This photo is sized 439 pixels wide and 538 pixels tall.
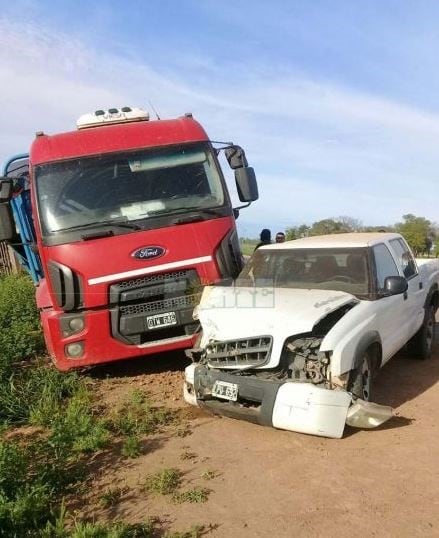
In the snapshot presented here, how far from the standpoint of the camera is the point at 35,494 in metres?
3.43

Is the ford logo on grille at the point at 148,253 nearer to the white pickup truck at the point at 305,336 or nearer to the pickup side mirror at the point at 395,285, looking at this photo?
the white pickup truck at the point at 305,336

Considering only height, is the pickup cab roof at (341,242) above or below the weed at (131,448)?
above

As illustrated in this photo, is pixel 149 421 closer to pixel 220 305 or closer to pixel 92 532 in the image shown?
pixel 220 305

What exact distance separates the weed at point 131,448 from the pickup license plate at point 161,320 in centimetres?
185

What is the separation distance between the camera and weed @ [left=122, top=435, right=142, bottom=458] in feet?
13.8

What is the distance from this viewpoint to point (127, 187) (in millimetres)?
6375

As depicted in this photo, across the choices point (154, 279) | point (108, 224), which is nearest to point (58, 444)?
point (154, 279)

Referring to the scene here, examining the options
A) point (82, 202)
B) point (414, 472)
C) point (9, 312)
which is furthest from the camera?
point (9, 312)

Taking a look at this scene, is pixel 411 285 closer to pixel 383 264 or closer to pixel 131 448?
pixel 383 264

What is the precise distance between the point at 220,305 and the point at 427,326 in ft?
10.6

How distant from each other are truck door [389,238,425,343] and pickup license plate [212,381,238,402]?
99.0 inches

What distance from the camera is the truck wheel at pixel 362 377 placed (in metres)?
4.48

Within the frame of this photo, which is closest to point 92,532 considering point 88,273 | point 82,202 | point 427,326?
point 88,273

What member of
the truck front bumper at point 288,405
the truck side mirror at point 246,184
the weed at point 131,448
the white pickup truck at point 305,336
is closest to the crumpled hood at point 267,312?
the white pickup truck at point 305,336
